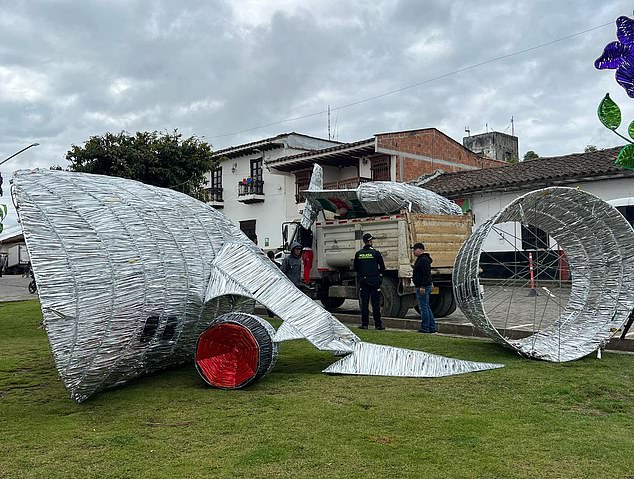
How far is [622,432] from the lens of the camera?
548 centimetres

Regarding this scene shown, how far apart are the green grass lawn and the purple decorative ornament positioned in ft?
8.69

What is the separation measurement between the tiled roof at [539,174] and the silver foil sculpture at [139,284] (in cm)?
1526

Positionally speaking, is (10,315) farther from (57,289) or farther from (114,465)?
(114,465)

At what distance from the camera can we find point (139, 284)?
6.97 meters

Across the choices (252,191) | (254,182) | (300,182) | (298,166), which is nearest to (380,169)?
(298,166)

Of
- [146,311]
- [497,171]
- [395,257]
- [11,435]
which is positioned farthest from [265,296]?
[497,171]

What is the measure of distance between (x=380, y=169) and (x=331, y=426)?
82.2 ft

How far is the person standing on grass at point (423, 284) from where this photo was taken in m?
12.0

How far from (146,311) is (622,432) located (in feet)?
15.3

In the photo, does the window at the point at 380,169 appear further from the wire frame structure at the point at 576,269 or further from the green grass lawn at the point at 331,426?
the green grass lawn at the point at 331,426

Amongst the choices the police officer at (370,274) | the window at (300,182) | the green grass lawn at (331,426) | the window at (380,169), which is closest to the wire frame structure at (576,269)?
the green grass lawn at (331,426)

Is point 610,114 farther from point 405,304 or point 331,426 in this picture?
point 405,304

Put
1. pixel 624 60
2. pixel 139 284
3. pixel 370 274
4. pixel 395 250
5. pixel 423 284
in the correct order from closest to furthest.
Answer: pixel 624 60
pixel 139 284
pixel 423 284
pixel 370 274
pixel 395 250

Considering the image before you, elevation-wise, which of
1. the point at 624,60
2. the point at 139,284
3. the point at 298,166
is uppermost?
the point at 298,166
